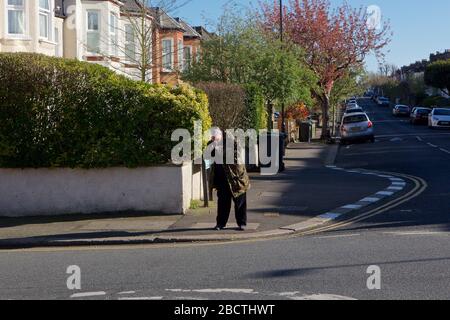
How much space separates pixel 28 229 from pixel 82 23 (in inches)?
708

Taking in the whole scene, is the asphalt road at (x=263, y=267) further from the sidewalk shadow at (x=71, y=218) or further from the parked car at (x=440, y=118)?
the parked car at (x=440, y=118)

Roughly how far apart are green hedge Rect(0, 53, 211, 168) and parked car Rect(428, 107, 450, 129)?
41.0 m

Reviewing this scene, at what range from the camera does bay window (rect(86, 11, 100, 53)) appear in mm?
29216

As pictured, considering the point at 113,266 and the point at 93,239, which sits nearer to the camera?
the point at 113,266

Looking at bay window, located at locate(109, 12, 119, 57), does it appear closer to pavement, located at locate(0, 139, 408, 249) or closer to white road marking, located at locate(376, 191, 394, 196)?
pavement, located at locate(0, 139, 408, 249)

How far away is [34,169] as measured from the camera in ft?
46.6

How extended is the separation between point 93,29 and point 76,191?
1663 cm

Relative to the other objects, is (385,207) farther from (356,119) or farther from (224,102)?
(356,119)

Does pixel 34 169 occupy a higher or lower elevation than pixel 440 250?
higher

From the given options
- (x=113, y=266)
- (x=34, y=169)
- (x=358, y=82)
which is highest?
(x=358, y=82)

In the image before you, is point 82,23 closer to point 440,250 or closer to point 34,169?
point 34,169

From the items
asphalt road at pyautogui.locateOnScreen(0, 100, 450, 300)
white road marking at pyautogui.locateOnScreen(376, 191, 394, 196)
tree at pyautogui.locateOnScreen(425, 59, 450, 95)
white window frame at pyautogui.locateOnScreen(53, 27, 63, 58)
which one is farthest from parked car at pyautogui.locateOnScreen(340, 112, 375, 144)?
tree at pyautogui.locateOnScreen(425, 59, 450, 95)

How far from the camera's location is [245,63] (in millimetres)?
26344
